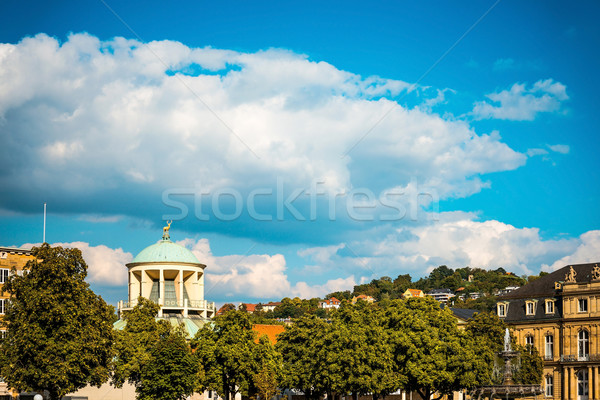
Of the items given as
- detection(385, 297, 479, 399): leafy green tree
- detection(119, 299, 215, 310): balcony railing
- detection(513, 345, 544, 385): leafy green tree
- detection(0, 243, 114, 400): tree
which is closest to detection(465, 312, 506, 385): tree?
detection(385, 297, 479, 399): leafy green tree

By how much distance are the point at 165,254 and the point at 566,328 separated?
4726 cm

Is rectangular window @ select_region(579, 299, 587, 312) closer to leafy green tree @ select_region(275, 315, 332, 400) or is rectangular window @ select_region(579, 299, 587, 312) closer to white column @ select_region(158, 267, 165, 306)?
leafy green tree @ select_region(275, 315, 332, 400)

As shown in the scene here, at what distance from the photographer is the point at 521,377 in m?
85.4

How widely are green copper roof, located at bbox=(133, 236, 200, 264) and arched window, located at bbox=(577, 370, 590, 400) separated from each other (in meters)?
45.5

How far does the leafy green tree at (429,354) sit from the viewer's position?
7456 centimetres

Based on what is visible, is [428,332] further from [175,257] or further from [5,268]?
[5,268]

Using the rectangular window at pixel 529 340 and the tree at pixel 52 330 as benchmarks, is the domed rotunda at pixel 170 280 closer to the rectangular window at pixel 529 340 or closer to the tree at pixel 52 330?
the tree at pixel 52 330

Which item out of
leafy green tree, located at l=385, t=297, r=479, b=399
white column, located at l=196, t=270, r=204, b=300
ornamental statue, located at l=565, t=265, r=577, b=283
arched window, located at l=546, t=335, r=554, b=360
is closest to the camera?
leafy green tree, located at l=385, t=297, r=479, b=399

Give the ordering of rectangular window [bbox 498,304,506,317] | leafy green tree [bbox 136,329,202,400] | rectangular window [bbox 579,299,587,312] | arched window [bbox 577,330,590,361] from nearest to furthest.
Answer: leafy green tree [bbox 136,329,202,400]
arched window [bbox 577,330,590,361]
rectangular window [bbox 579,299,587,312]
rectangular window [bbox 498,304,506,317]

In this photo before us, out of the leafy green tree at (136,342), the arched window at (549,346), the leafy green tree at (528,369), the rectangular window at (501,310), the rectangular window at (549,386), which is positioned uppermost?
the rectangular window at (501,310)

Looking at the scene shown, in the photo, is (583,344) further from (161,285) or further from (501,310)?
(161,285)

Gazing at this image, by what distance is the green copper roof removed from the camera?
288 feet

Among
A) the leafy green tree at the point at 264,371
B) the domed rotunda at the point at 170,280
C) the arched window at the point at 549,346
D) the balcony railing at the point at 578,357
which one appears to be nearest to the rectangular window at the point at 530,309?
the arched window at the point at 549,346

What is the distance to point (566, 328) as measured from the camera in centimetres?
9456
